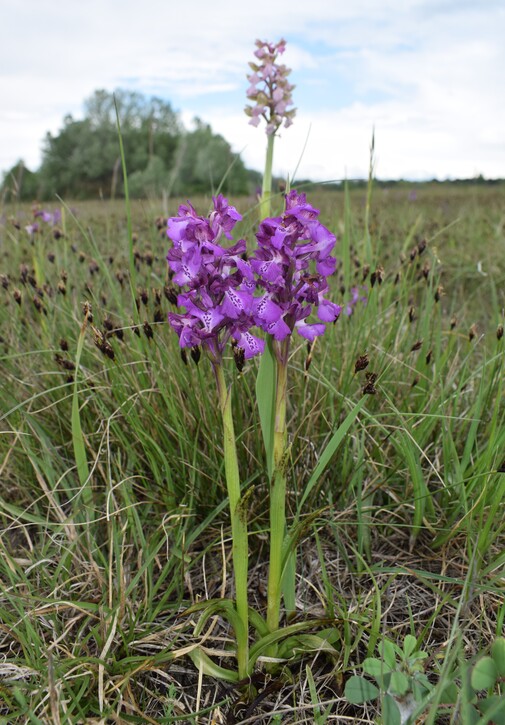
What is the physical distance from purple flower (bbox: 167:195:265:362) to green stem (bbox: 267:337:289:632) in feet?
0.40

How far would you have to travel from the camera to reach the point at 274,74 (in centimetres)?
357

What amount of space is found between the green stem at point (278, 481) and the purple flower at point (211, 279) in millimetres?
123

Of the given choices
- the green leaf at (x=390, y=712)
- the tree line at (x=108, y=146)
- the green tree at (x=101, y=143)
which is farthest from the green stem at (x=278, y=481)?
the green tree at (x=101, y=143)

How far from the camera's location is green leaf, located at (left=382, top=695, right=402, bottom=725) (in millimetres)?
1360

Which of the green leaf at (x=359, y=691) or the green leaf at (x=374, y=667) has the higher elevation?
the green leaf at (x=374, y=667)

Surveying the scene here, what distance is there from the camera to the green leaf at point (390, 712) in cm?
136

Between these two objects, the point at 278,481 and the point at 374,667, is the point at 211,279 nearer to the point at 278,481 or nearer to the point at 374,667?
the point at 278,481

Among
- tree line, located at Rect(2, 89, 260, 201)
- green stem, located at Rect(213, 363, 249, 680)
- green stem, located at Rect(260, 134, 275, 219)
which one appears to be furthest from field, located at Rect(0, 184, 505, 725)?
tree line, located at Rect(2, 89, 260, 201)

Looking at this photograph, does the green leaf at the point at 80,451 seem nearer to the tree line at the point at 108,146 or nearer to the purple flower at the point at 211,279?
the purple flower at the point at 211,279

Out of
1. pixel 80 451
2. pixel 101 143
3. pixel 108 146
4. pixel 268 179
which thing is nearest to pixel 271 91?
pixel 268 179

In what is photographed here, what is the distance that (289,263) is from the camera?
4.62 feet

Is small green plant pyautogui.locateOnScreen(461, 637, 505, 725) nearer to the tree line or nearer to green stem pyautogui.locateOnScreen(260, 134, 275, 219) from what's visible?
green stem pyautogui.locateOnScreen(260, 134, 275, 219)

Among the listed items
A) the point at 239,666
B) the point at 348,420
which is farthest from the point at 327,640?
the point at 348,420

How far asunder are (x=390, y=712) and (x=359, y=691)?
Answer: 0.36 feet
